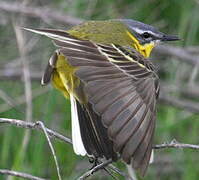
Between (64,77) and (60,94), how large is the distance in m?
1.75

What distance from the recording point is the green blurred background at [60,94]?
6213mm

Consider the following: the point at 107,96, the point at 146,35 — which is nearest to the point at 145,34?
the point at 146,35

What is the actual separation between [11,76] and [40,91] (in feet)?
1.31

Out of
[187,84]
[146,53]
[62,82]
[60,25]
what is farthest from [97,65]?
[187,84]

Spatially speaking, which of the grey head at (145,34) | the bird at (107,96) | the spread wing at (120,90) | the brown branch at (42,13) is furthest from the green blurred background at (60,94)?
the spread wing at (120,90)

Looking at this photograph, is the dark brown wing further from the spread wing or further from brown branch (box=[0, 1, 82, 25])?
brown branch (box=[0, 1, 82, 25])

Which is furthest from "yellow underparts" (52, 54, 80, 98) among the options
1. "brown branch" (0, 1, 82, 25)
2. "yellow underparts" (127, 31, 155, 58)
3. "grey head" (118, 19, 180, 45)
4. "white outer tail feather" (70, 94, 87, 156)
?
"brown branch" (0, 1, 82, 25)

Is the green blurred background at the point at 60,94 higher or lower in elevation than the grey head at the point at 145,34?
lower

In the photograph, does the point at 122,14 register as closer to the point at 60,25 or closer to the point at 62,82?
the point at 60,25

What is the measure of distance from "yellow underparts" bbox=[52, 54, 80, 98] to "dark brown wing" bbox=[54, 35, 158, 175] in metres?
0.25

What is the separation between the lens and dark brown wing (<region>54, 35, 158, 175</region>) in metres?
3.63

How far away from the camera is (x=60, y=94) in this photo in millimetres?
6164

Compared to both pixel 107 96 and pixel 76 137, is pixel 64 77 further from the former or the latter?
pixel 107 96

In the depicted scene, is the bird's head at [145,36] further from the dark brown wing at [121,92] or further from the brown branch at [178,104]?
the brown branch at [178,104]
